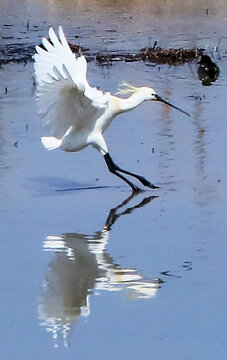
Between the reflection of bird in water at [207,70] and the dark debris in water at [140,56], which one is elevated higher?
the reflection of bird in water at [207,70]

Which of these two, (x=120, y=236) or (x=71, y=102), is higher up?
(x=71, y=102)

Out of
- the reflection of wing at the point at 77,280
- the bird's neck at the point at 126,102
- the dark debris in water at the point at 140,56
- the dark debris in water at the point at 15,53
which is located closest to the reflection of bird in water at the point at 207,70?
the dark debris in water at the point at 140,56

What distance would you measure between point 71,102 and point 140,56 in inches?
279

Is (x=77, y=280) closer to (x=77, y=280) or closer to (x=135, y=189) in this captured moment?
(x=77, y=280)

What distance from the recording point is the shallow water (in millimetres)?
6637

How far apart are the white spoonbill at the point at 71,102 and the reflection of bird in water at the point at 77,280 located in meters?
1.44

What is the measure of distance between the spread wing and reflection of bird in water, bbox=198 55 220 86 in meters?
5.21

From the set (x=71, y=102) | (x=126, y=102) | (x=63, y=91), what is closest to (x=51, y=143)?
(x=71, y=102)

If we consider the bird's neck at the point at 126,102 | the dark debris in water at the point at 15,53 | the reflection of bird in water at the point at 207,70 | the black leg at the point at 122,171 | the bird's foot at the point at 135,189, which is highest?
the bird's neck at the point at 126,102

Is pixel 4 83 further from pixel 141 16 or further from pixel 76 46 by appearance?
pixel 141 16

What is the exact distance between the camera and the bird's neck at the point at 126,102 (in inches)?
412

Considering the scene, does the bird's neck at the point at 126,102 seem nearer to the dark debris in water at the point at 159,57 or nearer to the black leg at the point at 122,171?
the black leg at the point at 122,171

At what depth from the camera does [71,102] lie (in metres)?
10.1

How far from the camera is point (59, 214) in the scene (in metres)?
9.33
